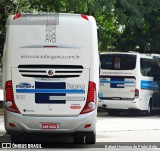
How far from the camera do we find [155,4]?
27.7 meters

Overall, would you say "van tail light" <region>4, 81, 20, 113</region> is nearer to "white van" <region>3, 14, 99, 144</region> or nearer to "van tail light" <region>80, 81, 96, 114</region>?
"white van" <region>3, 14, 99, 144</region>

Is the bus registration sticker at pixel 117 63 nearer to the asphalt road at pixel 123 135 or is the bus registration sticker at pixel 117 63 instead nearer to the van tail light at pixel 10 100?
the asphalt road at pixel 123 135

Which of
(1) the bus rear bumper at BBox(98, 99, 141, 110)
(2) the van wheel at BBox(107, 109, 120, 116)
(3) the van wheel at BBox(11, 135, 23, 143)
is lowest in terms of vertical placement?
(2) the van wheel at BBox(107, 109, 120, 116)

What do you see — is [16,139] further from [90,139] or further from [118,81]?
[118,81]

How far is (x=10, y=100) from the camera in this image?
13.2 m

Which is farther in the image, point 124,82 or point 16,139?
point 124,82

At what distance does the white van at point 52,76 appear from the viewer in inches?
516

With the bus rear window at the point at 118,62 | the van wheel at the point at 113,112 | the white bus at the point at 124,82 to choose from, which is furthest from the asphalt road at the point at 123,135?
the van wheel at the point at 113,112

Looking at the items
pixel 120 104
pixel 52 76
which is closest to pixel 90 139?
pixel 52 76

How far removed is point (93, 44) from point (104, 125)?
7.52m

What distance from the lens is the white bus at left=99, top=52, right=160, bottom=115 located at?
82.1ft

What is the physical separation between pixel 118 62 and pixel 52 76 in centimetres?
1232

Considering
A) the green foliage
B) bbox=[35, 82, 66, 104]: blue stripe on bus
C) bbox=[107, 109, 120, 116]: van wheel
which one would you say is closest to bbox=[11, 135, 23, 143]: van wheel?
bbox=[35, 82, 66, 104]: blue stripe on bus

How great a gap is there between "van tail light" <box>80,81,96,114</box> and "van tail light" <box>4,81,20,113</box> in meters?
1.47
